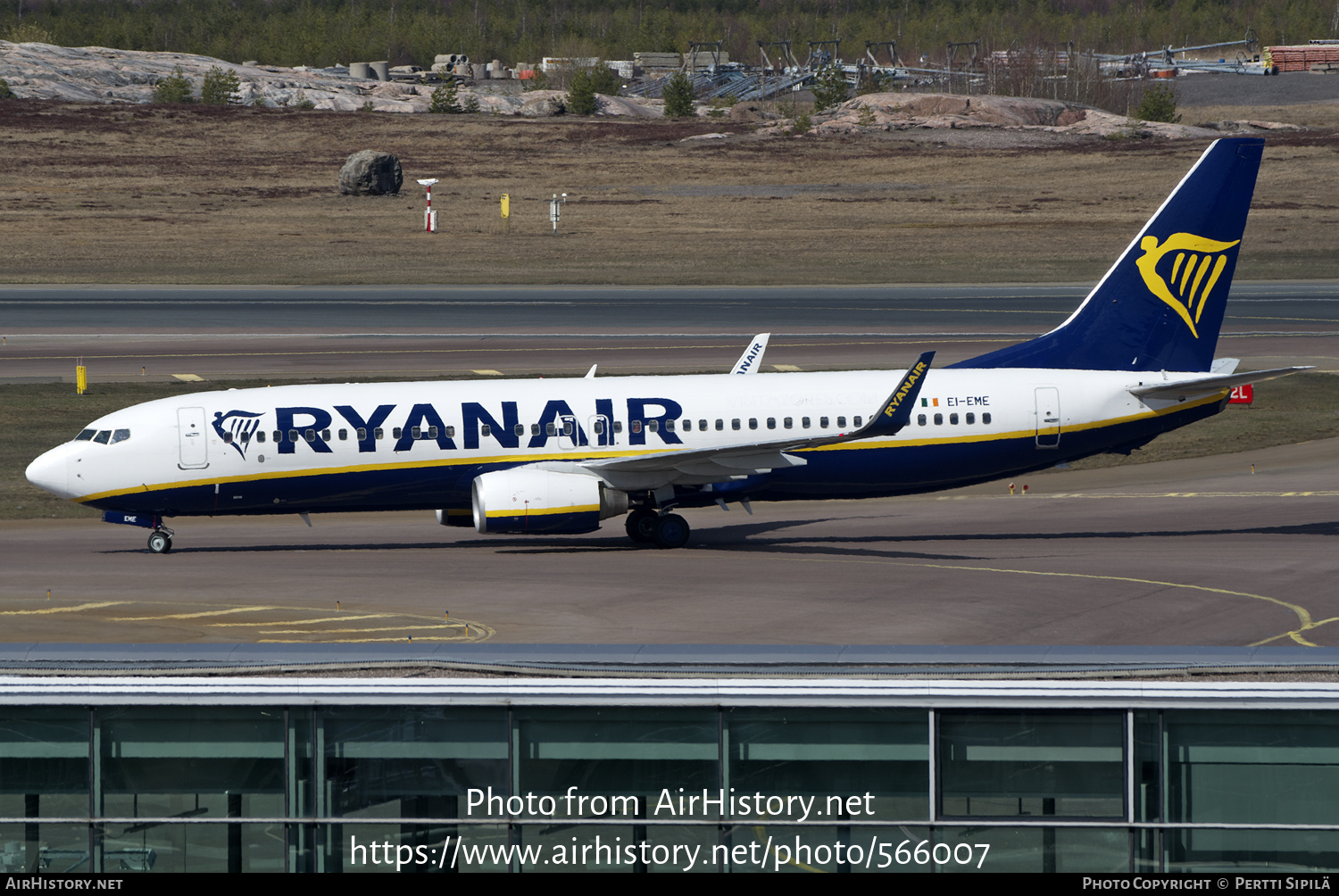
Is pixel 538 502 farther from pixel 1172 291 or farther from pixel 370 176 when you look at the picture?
pixel 370 176

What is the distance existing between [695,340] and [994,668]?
65065 millimetres

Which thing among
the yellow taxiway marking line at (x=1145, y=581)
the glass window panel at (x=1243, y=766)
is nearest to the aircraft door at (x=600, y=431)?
the yellow taxiway marking line at (x=1145, y=581)

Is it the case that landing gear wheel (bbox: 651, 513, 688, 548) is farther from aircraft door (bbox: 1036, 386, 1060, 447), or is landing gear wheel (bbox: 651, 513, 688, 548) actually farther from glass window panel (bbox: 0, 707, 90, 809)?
glass window panel (bbox: 0, 707, 90, 809)

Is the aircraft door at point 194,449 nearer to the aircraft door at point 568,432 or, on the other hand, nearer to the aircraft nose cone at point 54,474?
the aircraft nose cone at point 54,474

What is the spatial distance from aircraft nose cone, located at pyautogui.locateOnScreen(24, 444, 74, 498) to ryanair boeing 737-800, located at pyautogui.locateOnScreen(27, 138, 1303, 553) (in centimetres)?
4

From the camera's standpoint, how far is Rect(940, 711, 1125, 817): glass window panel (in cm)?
1099

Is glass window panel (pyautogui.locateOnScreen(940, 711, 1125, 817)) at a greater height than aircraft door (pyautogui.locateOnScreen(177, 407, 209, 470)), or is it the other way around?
glass window panel (pyautogui.locateOnScreen(940, 711, 1125, 817))

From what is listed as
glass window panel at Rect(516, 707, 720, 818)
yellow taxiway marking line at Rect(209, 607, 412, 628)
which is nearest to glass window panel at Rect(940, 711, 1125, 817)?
glass window panel at Rect(516, 707, 720, 818)

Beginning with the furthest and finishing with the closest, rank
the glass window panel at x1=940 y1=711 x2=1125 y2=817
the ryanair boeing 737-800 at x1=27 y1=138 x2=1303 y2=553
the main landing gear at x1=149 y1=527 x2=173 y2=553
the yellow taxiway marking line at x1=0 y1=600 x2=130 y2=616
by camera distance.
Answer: the main landing gear at x1=149 y1=527 x2=173 y2=553, the ryanair boeing 737-800 at x1=27 y1=138 x2=1303 y2=553, the yellow taxiway marking line at x1=0 y1=600 x2=130 y2=616, the glass window panel at x1=940 y1=711 x2=1125 y2=817

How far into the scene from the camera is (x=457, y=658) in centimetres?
1184

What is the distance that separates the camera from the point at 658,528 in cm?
4022

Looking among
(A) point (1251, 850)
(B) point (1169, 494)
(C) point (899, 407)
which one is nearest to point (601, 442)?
(C) point (899, 407)

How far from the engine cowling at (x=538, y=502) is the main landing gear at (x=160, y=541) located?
26.7ft
